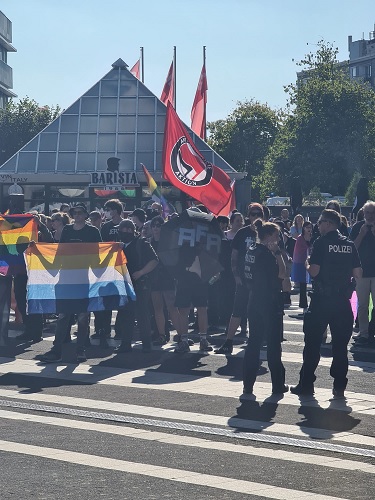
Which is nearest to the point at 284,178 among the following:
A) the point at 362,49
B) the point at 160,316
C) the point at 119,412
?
the point at 160,316

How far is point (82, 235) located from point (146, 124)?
103ft

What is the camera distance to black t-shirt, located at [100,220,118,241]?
1736 cm

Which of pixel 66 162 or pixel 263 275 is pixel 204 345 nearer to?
pixel 263 275

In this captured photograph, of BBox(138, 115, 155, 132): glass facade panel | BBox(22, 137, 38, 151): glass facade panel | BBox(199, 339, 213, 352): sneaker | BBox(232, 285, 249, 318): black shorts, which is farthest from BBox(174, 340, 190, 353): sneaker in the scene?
BBox(138, 115, 155, 132): glass facade panel

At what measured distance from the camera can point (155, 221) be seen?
16.7 meters

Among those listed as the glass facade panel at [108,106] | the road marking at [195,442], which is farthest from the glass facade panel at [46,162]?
the road marking at [195,442]

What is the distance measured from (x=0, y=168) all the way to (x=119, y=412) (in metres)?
35.7

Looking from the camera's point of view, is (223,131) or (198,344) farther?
(223,131)

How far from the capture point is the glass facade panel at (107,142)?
45.9 meters

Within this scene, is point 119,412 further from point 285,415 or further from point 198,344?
point 198,344

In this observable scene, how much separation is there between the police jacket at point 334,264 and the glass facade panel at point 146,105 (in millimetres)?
35563

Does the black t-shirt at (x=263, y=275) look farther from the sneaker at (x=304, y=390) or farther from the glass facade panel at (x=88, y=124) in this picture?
the glass facade panel at (x=88, y=124)

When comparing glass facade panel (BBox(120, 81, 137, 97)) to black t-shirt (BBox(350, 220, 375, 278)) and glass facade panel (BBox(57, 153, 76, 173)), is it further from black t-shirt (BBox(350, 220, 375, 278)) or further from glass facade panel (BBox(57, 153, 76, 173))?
black t-shirt (BBox(350, 220, 375, 278))

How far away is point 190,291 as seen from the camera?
48.0ft
